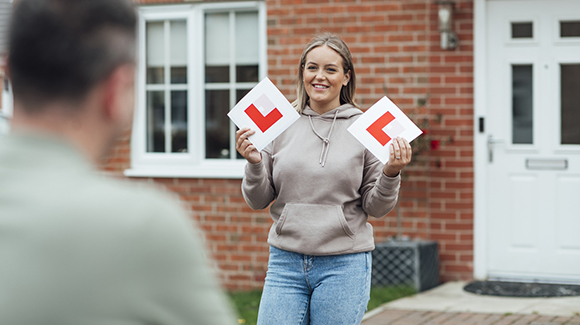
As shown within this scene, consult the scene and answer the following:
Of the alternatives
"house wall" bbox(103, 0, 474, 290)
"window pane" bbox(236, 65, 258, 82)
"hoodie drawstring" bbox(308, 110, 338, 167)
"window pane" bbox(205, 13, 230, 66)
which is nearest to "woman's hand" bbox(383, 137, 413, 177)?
"hoodie drawstring" bbox(308, 110, 338, 167)

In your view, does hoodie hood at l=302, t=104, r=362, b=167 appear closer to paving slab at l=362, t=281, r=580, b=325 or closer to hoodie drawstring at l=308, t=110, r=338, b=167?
hoodie drawstring at l=308, t=110, r=338, b=167

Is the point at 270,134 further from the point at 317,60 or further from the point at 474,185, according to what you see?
the point at 474,185

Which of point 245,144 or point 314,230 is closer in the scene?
point 314,230

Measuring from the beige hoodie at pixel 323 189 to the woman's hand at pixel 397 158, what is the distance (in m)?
0.03

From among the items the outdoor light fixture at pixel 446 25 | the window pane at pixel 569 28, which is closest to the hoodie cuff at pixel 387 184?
the outdoor light fixture at pixel 446 25

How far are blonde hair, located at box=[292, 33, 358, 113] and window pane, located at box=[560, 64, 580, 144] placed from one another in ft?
13.3

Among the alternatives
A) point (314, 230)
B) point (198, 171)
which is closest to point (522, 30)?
point (198, 171)

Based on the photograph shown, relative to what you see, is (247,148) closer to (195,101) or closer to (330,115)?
(330,115)

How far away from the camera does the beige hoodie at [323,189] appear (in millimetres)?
2920

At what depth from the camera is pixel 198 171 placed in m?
7.43

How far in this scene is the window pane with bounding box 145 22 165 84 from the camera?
25.3ft

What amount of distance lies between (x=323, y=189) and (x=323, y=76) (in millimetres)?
491

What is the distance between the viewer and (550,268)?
665cm

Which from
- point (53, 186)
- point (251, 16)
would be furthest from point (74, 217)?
point (251, 16)
